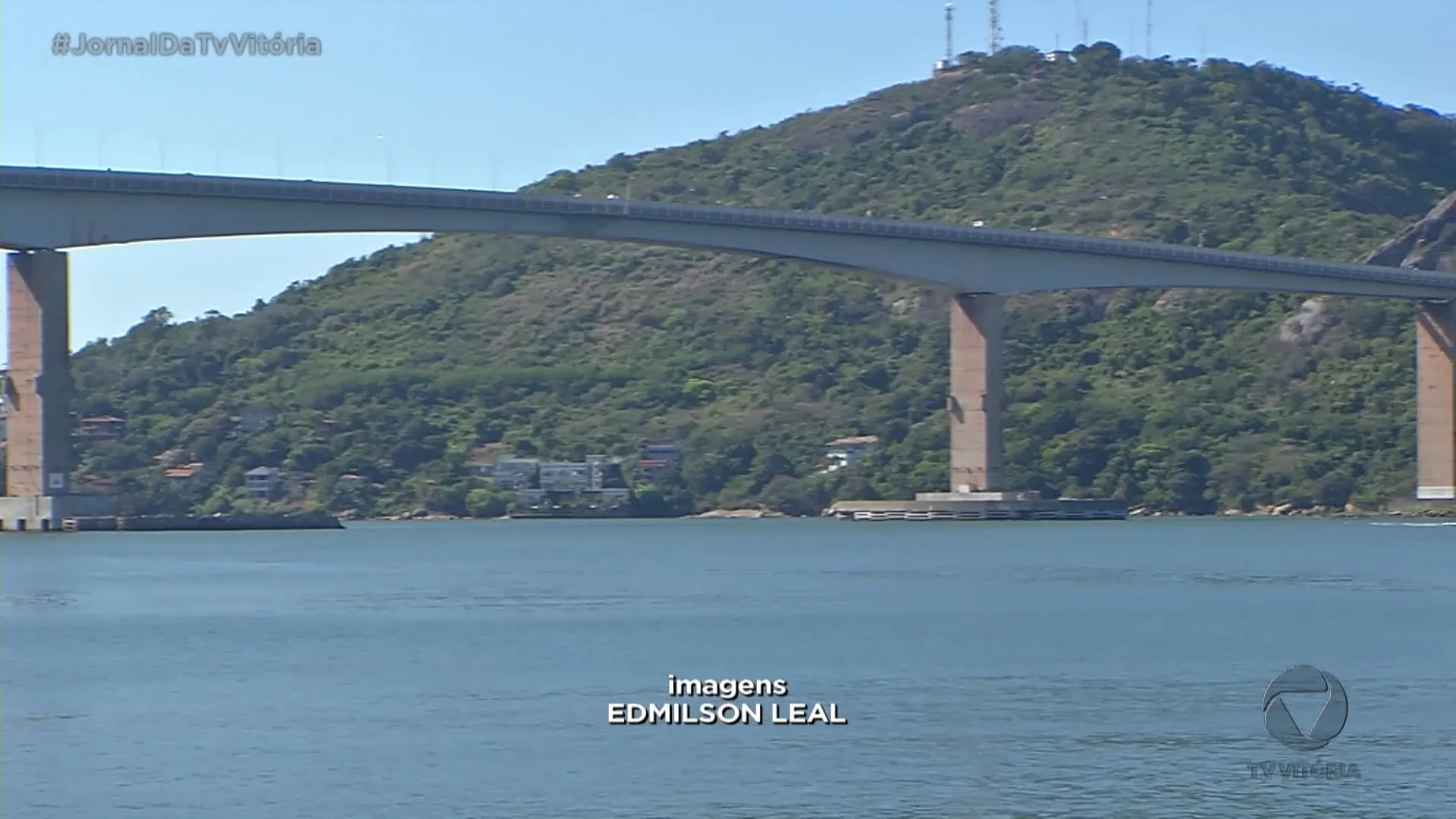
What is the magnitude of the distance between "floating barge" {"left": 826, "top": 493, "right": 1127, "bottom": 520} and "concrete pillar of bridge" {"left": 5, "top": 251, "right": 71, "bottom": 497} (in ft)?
105

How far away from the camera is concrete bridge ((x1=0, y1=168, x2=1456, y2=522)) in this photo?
75.9 meters

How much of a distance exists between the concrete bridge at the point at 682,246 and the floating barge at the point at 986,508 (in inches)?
26.9

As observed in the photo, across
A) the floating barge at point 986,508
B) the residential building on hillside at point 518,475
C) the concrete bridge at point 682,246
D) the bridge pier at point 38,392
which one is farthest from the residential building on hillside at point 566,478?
the bridge pier at point 38,392

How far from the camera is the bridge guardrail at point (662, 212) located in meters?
75.9

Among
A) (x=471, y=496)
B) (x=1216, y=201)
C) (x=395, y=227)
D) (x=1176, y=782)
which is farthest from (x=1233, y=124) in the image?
(x=1176, y=782)

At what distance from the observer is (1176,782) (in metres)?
27.1

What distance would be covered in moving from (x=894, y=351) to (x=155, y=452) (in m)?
37.7

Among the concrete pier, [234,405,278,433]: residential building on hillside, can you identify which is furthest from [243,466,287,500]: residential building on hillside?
the concrete pier

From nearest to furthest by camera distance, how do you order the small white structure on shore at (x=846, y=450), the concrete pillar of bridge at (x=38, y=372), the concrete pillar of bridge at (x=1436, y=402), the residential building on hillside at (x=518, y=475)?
the concrete pillar of bridge at (x=38, y=372)
the concrete pillar of bridge at (x=1436, y=402)
the small white structure on shore at (x=846, y=450)
the residential building on hillside at (x=518, y=475)

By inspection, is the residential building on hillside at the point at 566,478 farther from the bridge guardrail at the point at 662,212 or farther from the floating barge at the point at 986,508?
the bridge guardrail at the point at 662,212

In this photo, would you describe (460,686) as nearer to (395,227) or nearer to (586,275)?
(395,227)

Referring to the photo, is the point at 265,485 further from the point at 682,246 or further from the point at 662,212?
the point at 662,212

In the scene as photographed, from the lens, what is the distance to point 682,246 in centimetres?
9150

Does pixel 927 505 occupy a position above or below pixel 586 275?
below
